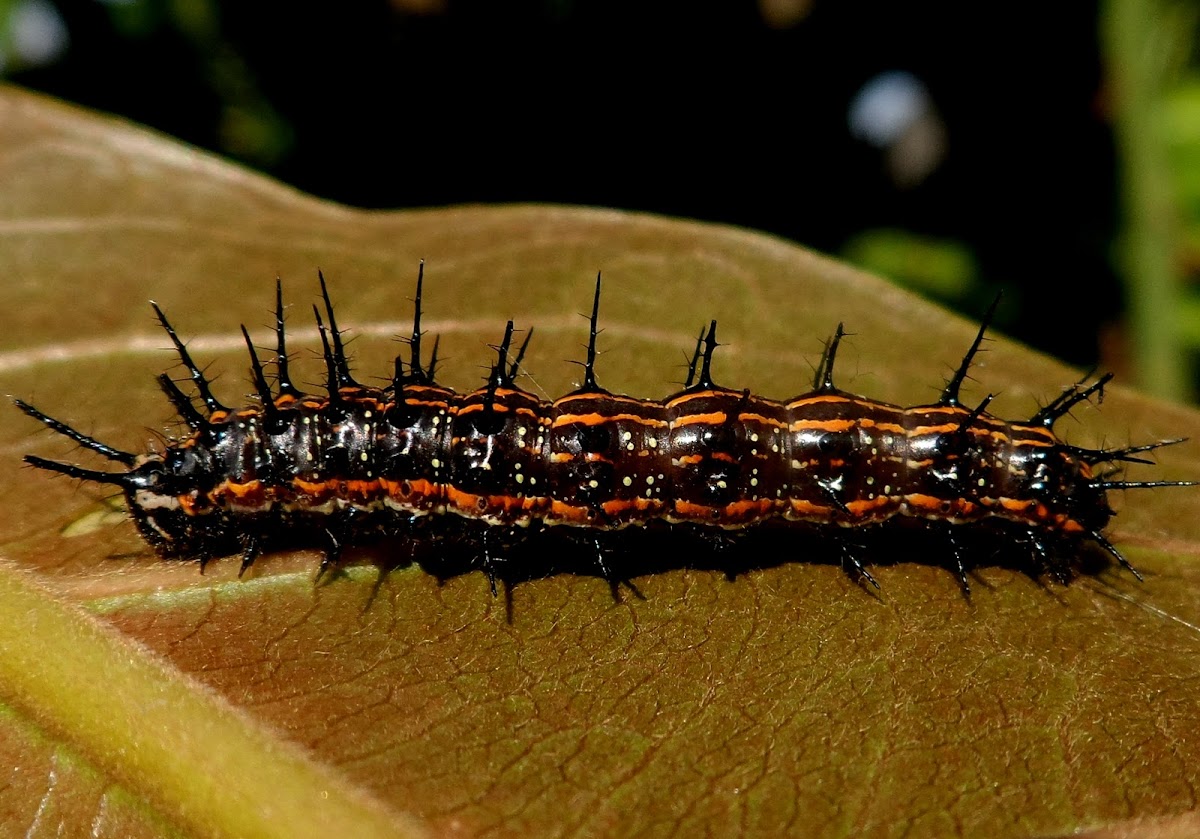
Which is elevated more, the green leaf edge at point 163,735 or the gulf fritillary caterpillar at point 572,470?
the gulf fritillary caterpillar at point 572,470

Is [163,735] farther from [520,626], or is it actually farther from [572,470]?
[572,470]

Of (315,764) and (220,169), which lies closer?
(315,764)

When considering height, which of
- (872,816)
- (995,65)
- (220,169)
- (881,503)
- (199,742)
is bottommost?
(199,742)

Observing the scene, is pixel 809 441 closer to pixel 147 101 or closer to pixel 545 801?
pixel 545 801

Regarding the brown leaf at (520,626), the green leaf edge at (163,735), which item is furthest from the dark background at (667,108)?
the green leaf edge at (163,735)

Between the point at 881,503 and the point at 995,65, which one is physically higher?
the point at 995,65

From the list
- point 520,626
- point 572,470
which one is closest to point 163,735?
point 520,626

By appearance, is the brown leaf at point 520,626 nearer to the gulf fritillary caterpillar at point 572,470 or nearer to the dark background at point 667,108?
the gulf fritillary caterpillar at point 572,470

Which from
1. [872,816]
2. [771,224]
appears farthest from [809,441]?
[771,224]
